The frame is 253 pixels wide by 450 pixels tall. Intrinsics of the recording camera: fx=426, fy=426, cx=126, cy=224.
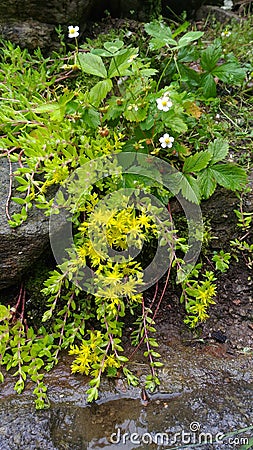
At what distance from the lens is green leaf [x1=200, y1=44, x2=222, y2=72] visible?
2.29m

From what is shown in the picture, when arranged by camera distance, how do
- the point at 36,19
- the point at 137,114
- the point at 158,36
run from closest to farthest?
1. the point at 137,114
2. the point at 158,36
3. the point at 36,19

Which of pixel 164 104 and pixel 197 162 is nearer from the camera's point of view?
pixel 164 104

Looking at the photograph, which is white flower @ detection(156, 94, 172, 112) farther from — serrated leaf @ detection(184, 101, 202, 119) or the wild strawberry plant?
serrated leaf @ detection(184, 101, 202, 119)

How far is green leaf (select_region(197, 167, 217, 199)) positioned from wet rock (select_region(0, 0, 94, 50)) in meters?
1.40

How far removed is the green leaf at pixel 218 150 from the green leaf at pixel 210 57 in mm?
535

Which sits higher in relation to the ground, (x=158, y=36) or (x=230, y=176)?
(x=158, y=36)

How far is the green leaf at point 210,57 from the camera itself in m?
2.29

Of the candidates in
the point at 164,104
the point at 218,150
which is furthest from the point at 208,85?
the point at 164,104

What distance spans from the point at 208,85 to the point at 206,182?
68 centimetres

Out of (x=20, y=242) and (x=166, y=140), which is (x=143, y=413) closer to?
(x=20, y=242)

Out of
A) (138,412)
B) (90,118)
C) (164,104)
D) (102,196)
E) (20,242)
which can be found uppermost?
(164,104)

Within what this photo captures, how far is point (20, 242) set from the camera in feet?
6.11

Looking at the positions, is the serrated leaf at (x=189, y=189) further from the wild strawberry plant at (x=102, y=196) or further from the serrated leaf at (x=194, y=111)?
the serrated leaf at (x=194, y=111)

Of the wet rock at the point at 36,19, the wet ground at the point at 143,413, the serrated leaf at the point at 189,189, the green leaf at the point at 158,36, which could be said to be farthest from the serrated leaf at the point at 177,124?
the wet rock at the point at 36,19
